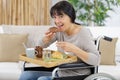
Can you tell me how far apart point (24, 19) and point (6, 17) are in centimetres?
30

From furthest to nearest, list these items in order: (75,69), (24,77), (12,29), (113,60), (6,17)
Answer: (6,17) → (12,29) → (113,60) → (24,77) → (75,69)

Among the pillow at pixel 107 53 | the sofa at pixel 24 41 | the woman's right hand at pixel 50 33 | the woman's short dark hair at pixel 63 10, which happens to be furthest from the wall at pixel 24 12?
the woman's short dark hair at pixel 63 10

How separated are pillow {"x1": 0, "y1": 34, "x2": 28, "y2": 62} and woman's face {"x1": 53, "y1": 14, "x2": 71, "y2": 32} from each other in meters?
Result: 1.39

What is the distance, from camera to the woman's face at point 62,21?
2.26m

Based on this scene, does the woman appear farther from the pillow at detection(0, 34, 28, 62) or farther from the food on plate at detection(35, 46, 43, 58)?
the pillow at detection(0, 34, 28, 62)

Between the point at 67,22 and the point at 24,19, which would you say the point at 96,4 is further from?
the point at 67,22

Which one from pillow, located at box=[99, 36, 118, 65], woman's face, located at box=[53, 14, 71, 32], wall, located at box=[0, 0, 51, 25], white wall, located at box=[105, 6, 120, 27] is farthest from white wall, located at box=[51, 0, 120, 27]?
woman's face, located at box=[53, 14, 71, 32]

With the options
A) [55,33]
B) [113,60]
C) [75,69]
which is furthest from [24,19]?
[75,69]

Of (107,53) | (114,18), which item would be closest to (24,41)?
(107,53)

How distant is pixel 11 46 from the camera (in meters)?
3.56

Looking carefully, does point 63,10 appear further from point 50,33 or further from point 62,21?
point 50,33

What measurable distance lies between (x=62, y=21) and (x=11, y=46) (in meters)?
1.47

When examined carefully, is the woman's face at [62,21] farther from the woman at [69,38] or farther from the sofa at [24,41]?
the sofa at [24,41]

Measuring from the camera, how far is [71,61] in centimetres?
216
